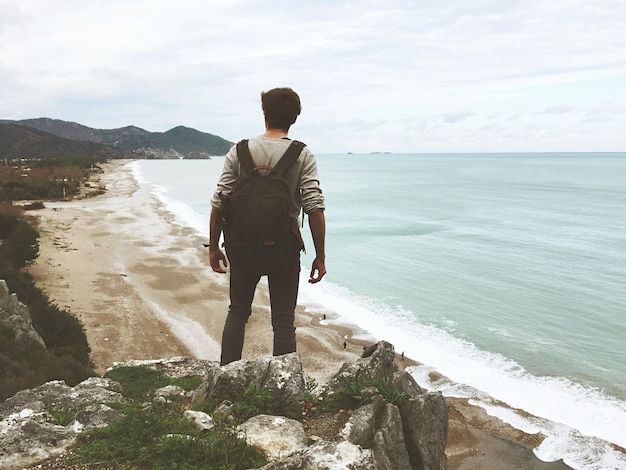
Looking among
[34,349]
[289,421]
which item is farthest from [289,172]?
[34,349]

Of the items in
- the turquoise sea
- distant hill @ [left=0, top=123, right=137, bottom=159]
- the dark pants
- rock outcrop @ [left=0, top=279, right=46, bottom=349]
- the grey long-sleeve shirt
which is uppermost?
distant hill @ [left=0, top=123, right=137, bottom=159]

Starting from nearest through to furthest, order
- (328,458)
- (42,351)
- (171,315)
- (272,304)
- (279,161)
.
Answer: (328,458) < (279,161) < (272,304) < (42,351) < (171,315)

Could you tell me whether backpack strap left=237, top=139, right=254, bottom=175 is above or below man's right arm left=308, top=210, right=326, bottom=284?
above

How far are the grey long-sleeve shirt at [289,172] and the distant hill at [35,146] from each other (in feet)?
471

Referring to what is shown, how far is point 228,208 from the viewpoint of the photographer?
370 cm

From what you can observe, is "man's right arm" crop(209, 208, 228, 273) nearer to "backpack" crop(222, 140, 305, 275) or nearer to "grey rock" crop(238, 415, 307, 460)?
"backpack" crop(222, 140, 305, 275)

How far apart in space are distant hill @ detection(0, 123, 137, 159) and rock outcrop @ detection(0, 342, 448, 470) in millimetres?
142816

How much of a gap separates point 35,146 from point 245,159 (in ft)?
535

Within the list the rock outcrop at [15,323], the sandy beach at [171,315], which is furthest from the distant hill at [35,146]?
the rock outcrop at [15,323]

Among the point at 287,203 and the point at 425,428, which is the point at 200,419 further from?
the point at 425,428

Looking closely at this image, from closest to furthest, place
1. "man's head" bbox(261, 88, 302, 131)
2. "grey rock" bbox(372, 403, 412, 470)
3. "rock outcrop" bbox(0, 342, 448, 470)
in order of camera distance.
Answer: "rock outcrop" bbox(0, 342, 448, 470) < "grey rock" bbox(372, 403, 412, 470) < "man's head" bbox(261, 88, 302, 131)

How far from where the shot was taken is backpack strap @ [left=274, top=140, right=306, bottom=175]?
3693mm

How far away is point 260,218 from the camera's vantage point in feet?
11.9

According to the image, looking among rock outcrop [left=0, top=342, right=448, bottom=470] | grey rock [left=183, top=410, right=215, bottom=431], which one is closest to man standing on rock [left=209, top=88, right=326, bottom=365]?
rock outcrop [left=0, top=342, right=448, bottom=470]
